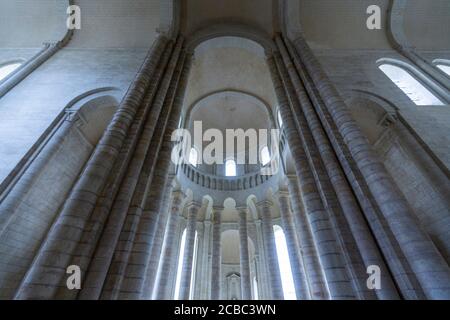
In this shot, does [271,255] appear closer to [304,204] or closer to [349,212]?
[304,204]

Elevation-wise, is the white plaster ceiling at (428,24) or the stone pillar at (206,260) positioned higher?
the white plaster ceiling at (428,24)

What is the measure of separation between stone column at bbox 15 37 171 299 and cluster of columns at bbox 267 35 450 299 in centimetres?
446

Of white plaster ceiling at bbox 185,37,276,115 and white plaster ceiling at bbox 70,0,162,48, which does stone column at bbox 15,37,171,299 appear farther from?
white plaster ceiling at bbox 185,37,276,115

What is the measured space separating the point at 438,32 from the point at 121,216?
49.2 ft

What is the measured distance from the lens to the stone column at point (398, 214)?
318 centimetres

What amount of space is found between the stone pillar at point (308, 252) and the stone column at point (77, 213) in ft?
23.7

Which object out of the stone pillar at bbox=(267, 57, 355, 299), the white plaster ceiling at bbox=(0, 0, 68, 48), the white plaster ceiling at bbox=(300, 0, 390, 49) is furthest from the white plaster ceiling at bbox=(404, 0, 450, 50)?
the white plaster ceiling at bbox=(0, 0, 68, 48)

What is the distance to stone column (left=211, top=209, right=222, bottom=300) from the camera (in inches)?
483

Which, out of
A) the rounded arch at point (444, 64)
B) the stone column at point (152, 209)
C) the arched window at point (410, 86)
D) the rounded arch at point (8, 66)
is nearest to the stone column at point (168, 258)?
the stone column at point (152, 209)

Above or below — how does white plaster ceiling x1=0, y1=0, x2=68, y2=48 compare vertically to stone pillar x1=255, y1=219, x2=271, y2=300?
above

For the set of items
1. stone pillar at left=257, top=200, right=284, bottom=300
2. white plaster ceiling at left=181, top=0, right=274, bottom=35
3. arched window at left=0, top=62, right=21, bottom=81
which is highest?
white plaster ceiling at left=181, top=0, right=274, bottom=35

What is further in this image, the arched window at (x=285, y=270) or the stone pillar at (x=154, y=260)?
the arched window at (x=285, y=270)

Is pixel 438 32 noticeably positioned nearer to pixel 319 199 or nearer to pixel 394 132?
pixel 394 132

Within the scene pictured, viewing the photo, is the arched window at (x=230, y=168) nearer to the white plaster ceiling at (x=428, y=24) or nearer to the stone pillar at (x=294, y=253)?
the stone pillar at (x=294, y=253)
